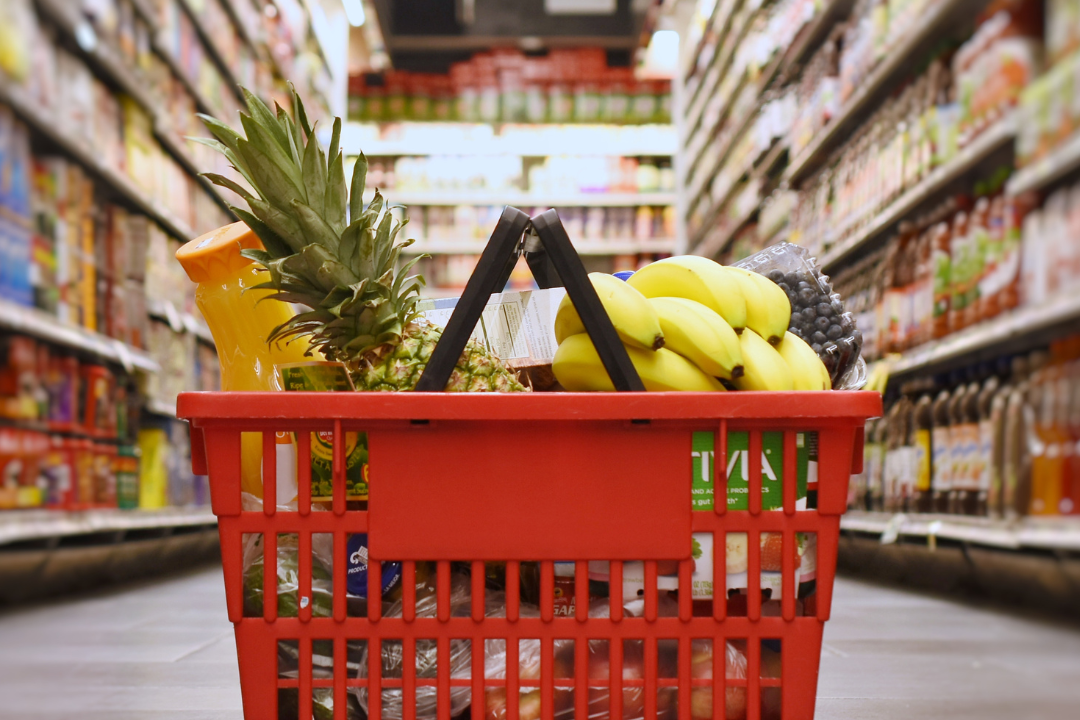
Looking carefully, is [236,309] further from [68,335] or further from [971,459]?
[971,459]

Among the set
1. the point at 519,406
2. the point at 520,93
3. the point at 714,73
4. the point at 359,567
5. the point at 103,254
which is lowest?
the point at 359,567

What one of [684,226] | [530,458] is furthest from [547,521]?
[684,226]

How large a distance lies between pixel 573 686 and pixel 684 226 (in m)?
7.03

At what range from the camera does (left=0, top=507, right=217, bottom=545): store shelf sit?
2.43m

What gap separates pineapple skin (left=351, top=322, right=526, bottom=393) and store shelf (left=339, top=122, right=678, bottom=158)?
261 inches

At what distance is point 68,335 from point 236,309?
5.86 ft

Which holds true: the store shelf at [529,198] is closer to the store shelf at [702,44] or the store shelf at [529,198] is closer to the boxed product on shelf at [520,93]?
the boxed product on shelf at [520,93]

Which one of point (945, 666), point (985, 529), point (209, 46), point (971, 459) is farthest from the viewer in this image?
point (209, 46)

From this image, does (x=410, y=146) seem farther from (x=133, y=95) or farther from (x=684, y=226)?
(x=133, y=95)

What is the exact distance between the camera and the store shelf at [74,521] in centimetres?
243

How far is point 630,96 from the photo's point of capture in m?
8.00

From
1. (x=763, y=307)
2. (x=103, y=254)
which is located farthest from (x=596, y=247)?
(x=763, y=307)

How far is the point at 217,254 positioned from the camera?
1.26 meters

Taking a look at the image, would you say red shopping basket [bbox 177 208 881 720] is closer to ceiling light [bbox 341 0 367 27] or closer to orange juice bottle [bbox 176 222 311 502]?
orange juice bottle [bbox 176 222 311 502]
